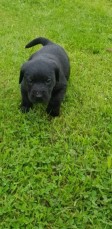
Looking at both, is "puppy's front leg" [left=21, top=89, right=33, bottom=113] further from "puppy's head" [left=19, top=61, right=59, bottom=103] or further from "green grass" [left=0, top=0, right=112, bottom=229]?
"puppy's head" [left=19, top=61, right=59, bottom=103]

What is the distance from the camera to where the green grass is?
116 inches

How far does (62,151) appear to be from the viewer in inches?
141

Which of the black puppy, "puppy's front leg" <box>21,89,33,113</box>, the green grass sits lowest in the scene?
the green grass

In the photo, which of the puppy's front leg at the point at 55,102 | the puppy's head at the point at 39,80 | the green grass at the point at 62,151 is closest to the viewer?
the green grass at the point at 62,151

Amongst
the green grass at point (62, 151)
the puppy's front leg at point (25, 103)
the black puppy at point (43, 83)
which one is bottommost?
the green grass at point (62, 151)

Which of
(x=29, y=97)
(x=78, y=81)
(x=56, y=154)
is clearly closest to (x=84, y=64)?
(x=78, y=81)

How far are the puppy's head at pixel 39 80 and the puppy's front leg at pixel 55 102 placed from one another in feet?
0.90

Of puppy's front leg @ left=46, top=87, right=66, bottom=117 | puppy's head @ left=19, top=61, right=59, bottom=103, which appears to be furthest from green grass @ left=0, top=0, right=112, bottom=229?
puppy's head @ left=19, top=61, right=59, bottom=103

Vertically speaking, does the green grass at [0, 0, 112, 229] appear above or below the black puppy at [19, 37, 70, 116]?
below

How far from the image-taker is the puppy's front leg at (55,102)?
4.06 m

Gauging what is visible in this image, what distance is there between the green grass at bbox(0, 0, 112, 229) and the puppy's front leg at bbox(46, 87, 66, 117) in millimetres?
74

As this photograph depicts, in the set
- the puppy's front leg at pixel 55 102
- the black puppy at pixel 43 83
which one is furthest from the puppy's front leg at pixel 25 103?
the puppy's front leg at pixel 55 102

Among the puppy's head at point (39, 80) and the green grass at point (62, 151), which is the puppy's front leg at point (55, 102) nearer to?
the green grass at point (62, 151)

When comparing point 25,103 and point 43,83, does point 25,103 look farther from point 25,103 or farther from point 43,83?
point 43,83
